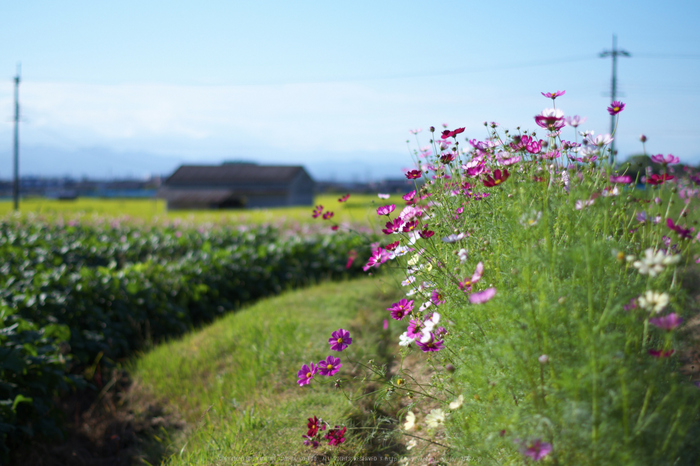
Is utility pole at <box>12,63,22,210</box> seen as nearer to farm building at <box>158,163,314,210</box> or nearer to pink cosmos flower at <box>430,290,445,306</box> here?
farm building at <box>158,163,314,210</box>

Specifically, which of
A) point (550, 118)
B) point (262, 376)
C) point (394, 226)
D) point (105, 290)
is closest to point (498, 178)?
point (550, 118)

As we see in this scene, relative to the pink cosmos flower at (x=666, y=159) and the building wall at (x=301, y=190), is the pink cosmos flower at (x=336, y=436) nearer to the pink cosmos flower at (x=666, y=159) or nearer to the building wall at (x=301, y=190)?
the pink cosmos flower at (x=666, y=159)

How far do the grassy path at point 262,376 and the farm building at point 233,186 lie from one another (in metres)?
28.5

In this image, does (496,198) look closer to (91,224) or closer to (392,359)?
(392,359)

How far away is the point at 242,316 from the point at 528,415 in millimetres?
4204

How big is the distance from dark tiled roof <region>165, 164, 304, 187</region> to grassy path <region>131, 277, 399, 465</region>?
30.4 metres

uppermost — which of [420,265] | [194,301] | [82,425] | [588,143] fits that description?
[588,143]

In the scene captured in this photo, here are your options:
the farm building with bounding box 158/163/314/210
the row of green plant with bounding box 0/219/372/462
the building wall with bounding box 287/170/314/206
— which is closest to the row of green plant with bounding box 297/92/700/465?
the row of green plant with bounding box 0/219/372/462

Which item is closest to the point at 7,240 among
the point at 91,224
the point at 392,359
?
the point at 91,224

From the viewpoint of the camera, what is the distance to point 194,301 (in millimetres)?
6332

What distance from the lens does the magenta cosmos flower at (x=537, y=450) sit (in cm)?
139

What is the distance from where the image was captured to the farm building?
3306cm

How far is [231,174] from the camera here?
1391 inches

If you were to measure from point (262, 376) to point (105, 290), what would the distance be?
8.98 feet
